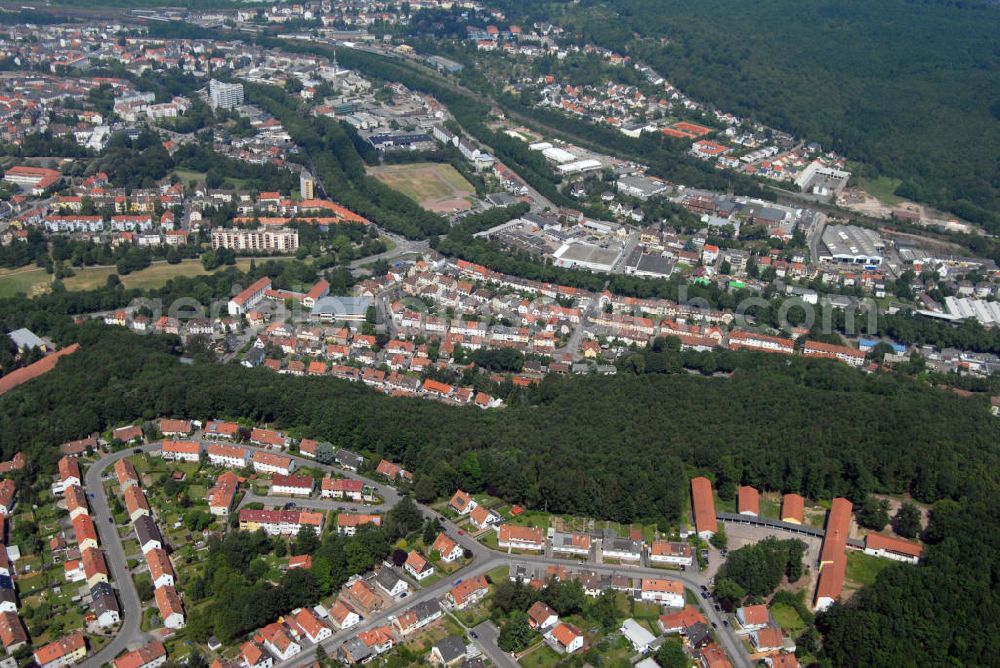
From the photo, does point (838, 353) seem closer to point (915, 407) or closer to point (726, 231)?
point (915, 407)

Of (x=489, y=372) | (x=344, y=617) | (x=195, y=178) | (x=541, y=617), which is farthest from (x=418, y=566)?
(x=195, y=178)

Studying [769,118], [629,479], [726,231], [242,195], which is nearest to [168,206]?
[242,195]

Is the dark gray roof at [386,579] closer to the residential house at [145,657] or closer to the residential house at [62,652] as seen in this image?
the residential house at [145,657]

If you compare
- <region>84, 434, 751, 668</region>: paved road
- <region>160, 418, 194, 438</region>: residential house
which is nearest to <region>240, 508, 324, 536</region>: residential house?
<region>84, 434, 751, 668</region>: paved road

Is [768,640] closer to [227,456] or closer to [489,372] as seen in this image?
[227,456]

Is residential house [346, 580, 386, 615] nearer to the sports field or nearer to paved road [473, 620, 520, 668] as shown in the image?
paved road [473, 620, 520, 668]

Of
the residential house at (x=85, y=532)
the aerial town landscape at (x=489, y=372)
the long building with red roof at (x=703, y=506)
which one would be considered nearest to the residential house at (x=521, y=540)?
the aerial town landscape at (x=489, y=372)
